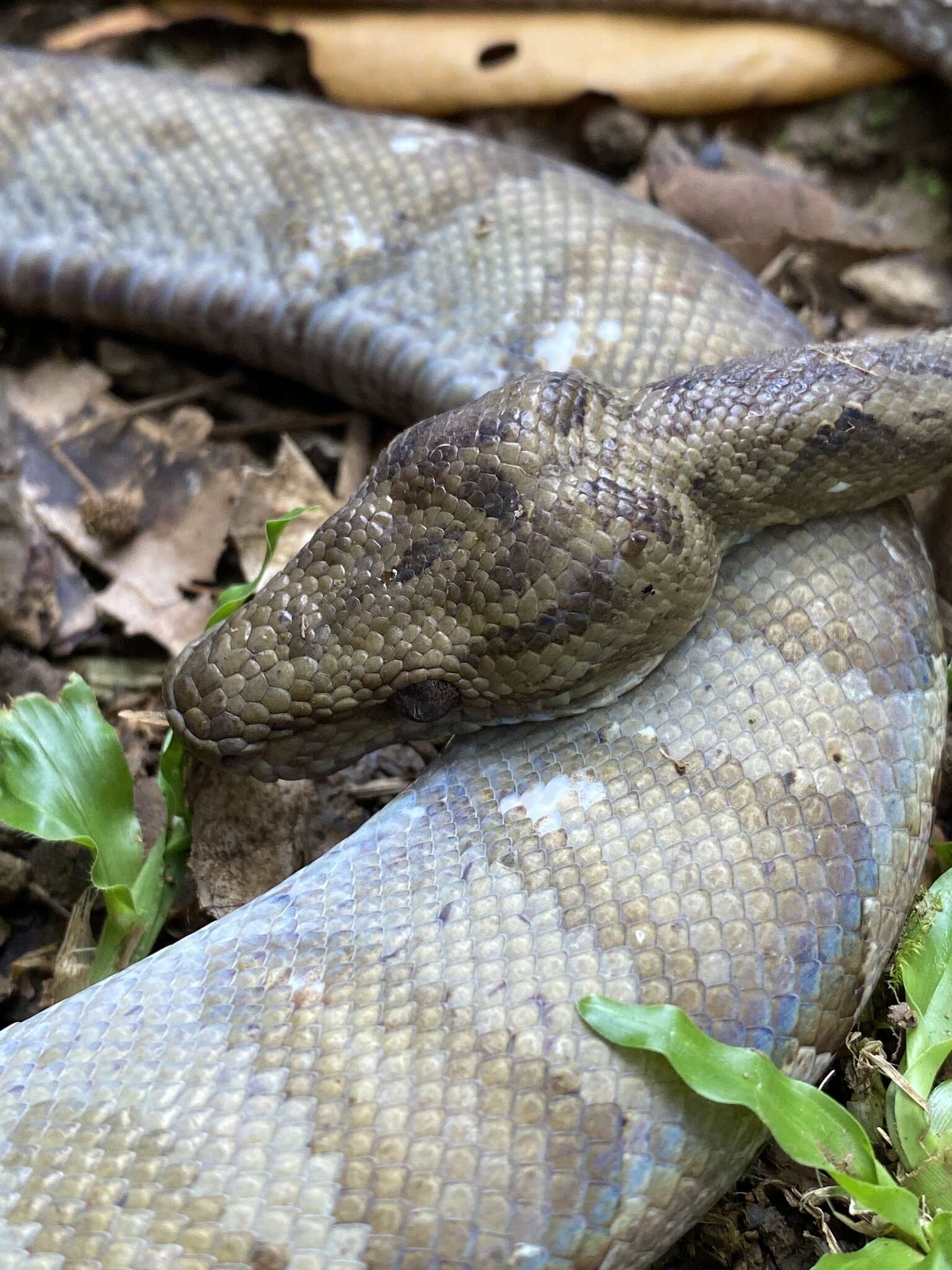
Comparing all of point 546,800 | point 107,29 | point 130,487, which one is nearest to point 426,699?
point 546,800

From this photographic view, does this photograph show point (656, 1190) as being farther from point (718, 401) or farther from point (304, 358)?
point (304, 358)

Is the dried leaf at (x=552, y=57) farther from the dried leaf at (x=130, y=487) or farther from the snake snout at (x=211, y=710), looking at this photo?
the snake snout at (x=211, y=710)

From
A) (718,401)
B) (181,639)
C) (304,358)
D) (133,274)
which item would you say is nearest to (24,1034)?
(181,639)

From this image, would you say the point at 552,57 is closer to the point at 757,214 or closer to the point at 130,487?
the point at 757,214

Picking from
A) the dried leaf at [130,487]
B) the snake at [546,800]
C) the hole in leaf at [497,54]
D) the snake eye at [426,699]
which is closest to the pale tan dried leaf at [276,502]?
the dried leaf at [130,487]

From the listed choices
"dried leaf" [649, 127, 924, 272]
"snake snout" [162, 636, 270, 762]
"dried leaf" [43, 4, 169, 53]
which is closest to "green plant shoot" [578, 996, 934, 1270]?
"snake snout" [162, 636, 270, 762]

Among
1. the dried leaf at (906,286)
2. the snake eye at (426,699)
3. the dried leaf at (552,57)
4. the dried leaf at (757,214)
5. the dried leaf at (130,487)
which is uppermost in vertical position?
the dried leaf at (552,57)

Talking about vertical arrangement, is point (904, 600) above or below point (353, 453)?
above

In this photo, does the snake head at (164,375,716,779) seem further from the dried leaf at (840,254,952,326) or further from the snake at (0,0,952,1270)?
the dried leaf at (840,254,952,326)
